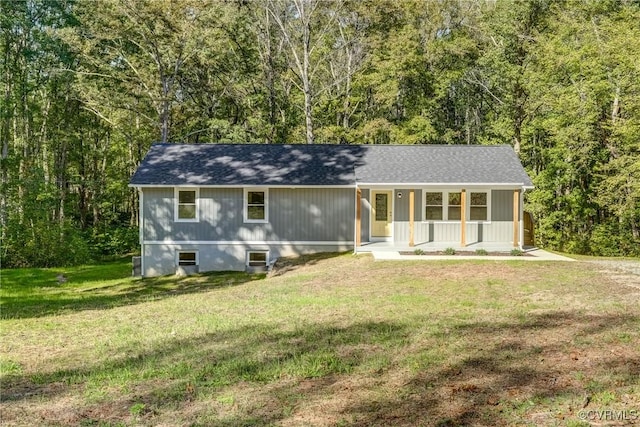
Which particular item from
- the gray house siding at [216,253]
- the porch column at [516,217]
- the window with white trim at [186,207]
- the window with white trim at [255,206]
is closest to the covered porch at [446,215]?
the porch column at [516,217]

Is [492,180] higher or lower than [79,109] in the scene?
lower

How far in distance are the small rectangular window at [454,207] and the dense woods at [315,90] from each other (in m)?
8.12

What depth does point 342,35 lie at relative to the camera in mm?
28672

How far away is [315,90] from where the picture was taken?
3095 cm

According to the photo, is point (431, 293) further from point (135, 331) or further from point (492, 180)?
point (492, 180)

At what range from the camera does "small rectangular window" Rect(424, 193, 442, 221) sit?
18000 millimetres

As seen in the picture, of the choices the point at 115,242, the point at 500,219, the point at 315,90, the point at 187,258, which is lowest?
the point at 115,242

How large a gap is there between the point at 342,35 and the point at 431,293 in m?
22.1

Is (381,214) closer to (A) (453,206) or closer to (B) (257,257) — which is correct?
(A) (453,206)

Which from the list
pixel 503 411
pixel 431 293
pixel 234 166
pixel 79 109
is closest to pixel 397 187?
pixel 234 166

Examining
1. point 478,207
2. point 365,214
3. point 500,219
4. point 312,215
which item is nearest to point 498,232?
point 500,219

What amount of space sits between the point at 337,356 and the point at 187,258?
43.2 ft

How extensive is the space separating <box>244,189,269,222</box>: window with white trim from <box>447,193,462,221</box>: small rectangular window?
262 inches

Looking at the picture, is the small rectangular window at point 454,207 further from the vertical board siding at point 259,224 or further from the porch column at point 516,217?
the vertical board siding at point 259,224
